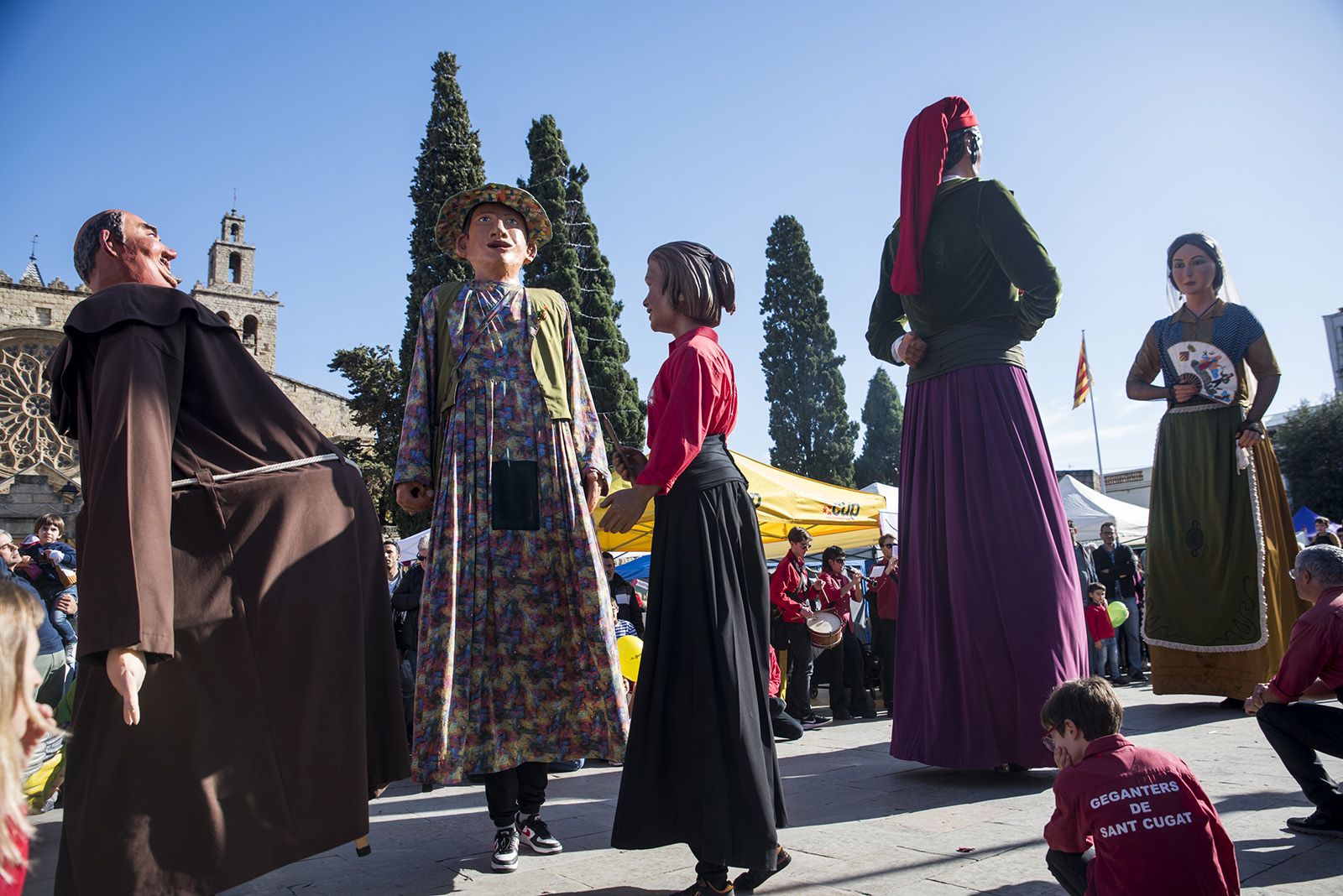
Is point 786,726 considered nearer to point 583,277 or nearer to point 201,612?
point 201,612

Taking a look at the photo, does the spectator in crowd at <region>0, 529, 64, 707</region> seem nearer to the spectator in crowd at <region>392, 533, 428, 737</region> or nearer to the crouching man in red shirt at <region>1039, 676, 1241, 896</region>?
the spectator in crowd at <region>392, 533, 428, 737</region>

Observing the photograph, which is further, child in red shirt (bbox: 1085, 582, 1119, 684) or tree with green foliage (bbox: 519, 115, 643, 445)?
tree with green foliage (bbox: 519, 115, 643, 445)

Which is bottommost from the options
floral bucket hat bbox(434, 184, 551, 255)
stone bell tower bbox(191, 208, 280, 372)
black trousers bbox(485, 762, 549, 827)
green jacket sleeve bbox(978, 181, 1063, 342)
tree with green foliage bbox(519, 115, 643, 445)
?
black trousers bbox(485, 762, 549, 827)

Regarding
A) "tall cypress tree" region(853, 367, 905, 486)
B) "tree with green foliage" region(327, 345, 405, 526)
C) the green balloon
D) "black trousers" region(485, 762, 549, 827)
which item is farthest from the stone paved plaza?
"tall cypress tree" region(853, 367, 905, 486)

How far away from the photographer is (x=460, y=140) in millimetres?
27172

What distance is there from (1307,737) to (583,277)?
26.7m

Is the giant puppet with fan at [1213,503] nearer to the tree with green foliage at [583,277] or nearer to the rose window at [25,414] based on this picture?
the tree with green foliage at [583,277]

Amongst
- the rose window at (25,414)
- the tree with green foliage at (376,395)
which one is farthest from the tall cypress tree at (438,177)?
the rose window at (25,414)

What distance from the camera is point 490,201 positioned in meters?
3.72

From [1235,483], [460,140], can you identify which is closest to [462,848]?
[1235,483]

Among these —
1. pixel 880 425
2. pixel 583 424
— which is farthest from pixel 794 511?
pixel 880 425

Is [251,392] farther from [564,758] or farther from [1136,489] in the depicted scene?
[1136,489]

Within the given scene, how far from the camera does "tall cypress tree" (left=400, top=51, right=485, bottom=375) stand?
2550 cm

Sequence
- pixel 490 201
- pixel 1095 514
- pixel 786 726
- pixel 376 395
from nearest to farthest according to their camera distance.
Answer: pixel 490 201 → pixel 786 726 → pixel 1095 514 → pixel 376 395
